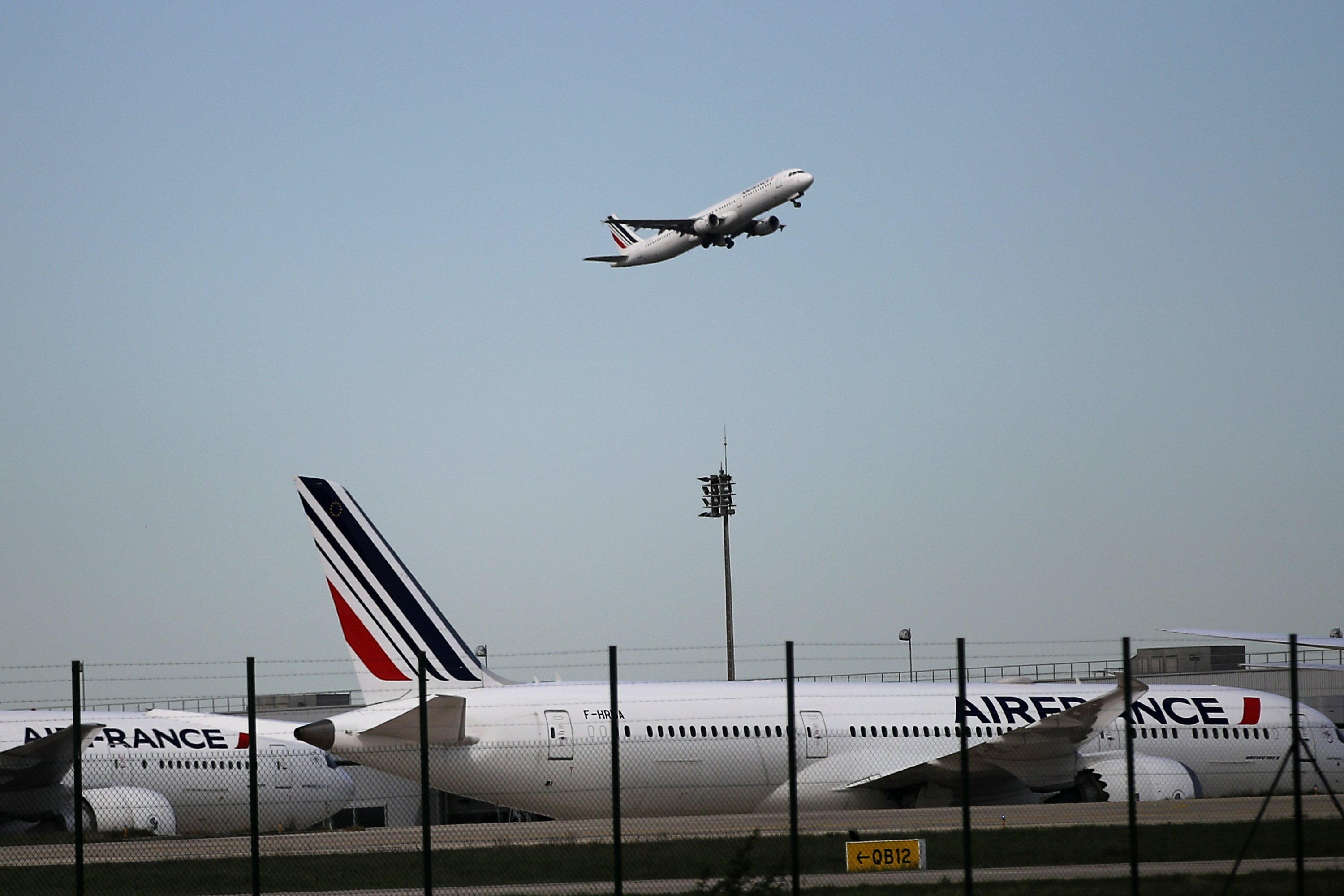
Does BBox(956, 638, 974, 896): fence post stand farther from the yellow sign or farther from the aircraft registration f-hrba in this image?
the aircraft registration f-hrba

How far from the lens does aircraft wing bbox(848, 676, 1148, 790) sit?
29156 millimetres

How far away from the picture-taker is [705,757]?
95.0 ft

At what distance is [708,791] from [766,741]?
1.35m

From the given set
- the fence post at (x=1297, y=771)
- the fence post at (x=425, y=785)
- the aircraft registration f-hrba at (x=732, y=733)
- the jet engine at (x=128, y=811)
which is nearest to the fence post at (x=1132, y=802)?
the fence post at (x=1297, y=771)

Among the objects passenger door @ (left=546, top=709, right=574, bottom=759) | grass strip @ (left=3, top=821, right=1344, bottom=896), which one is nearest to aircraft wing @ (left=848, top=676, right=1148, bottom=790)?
grass strip @ (left=3, top=821, right=1344, bottom=896)

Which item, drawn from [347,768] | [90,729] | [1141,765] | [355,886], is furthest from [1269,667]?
[355,886]

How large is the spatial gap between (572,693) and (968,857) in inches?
590

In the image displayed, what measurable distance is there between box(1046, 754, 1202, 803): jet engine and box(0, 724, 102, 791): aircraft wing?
18.8 m

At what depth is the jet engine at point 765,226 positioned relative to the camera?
51.8m

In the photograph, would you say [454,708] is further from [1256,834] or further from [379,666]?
[1256,834]

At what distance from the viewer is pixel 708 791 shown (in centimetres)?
2909

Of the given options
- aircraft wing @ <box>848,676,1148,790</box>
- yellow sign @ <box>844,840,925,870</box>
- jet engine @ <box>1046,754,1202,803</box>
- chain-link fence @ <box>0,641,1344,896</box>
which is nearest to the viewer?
chain-link fence @ <box>0,641,1344,896</box>

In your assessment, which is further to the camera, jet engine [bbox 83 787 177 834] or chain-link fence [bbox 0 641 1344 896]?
jet engine [bbox 83 787 177 834]

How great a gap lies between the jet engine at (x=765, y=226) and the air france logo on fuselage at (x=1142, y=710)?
2330 centimetres
